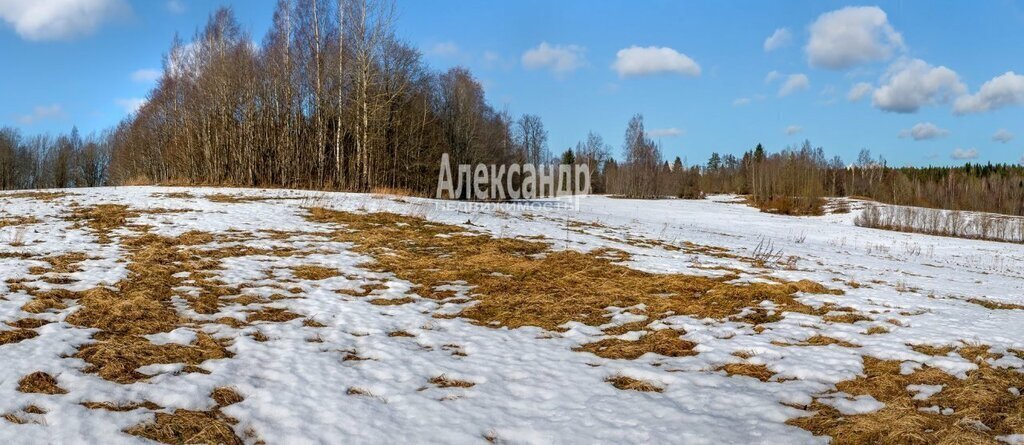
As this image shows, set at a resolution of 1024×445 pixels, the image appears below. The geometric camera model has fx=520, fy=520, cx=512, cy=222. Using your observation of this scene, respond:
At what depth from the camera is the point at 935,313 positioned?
6992mm

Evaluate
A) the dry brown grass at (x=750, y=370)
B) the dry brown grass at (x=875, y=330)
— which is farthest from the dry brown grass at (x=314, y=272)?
the dry brown grass at (x=875, y=330)

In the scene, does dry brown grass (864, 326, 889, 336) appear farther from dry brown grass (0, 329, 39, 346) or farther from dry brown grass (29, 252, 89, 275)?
dry brown grass (29, 252, 89, 275)

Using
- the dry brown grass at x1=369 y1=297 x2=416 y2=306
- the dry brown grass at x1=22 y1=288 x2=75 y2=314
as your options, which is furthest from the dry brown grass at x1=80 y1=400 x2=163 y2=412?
the dry brown grass at x1=369 y1=297 x2=416 y2=306

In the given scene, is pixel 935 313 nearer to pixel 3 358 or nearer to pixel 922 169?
pixel 3 358

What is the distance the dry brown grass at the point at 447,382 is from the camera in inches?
164

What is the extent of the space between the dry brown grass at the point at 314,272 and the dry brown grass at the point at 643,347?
4.32 metres

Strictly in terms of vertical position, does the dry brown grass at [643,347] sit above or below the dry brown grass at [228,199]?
below

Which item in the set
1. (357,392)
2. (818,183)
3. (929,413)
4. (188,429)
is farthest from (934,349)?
(818,183)

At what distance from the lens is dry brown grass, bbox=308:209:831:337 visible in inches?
263

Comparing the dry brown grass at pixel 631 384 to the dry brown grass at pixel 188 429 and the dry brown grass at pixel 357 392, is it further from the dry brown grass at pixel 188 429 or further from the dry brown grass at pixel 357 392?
the dry brown grass at pixel 188 429

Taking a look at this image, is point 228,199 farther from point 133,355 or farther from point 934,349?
point 934,349

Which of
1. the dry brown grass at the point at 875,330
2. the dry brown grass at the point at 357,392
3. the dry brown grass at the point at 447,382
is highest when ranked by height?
the dry brown grass at the point at 875,330

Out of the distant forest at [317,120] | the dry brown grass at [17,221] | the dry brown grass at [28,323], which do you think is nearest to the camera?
the dry brown grass at [28,323]

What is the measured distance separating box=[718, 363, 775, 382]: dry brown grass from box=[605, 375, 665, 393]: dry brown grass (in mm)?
875
